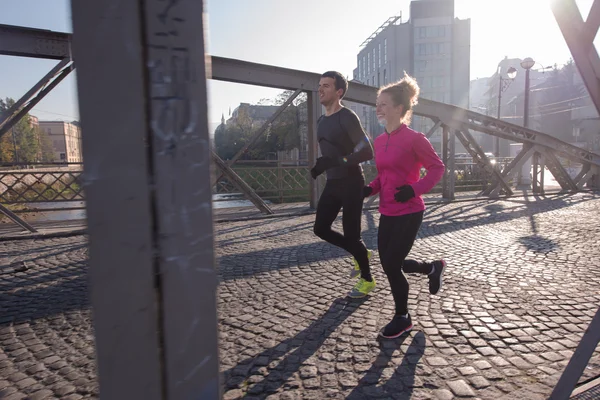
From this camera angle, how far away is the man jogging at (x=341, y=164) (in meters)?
3.23

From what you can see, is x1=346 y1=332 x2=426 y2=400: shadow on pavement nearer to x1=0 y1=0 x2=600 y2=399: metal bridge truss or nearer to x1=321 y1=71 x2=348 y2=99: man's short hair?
x1=0 y1=0 x2=600 y2=399: metal bridge truss

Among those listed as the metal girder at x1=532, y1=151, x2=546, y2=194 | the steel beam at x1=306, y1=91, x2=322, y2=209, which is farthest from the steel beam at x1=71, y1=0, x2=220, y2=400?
the metal girder at x1=532, y1=151, x2=546, y2=194

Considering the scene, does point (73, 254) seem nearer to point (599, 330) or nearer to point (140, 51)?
point (140, 51)

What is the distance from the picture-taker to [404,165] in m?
2.67

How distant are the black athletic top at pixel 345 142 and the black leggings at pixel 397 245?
0.65 meters

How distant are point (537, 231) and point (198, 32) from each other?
6999 millimetres

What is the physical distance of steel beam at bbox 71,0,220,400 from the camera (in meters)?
0.87

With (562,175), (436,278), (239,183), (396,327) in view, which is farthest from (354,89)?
(562,175)

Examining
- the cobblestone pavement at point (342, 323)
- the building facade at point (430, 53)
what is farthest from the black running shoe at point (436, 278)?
the building facade at point (430, 53)

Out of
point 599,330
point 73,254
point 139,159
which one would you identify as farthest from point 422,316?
point 73,254

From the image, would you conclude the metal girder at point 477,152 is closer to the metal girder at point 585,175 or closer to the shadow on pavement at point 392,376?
the metal girder at point 585,175

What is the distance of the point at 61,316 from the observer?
3.15 meters

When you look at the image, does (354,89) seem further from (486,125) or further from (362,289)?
(362,289)

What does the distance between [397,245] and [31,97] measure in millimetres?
6425
